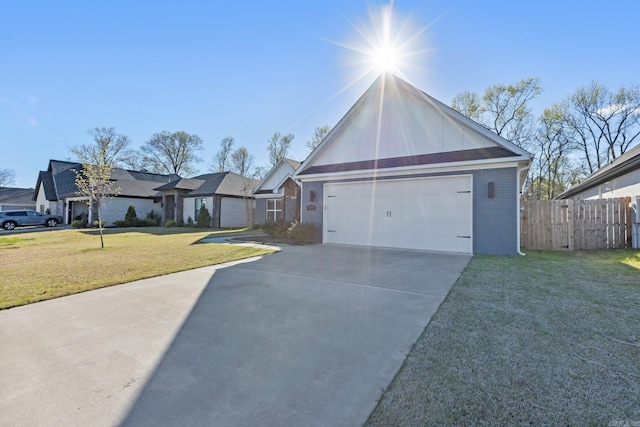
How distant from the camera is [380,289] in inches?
196

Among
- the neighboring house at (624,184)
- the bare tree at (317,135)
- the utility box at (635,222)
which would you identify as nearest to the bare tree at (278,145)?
the bare tree at (317,135)

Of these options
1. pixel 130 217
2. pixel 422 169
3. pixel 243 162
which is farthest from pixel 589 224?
pixel 243 162

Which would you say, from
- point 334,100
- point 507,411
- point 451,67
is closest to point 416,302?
point 507,411

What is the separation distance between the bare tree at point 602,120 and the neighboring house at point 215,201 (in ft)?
97.4

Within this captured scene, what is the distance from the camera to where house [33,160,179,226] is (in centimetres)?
2430

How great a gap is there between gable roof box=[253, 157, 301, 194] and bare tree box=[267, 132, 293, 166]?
→ 14.4 meters

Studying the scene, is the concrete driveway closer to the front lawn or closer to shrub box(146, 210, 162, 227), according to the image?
the front lawn

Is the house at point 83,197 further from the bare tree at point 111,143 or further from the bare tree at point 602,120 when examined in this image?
the bare tree at point 602,120

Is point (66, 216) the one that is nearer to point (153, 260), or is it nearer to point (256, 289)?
Result: point (153, 260)

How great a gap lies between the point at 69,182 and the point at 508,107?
42.0 metres

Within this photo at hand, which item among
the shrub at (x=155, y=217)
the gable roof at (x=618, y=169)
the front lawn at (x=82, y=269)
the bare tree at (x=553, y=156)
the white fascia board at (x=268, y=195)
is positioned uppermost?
the bare tree at (x=553, y=156)

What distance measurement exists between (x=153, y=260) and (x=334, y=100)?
35.4ft

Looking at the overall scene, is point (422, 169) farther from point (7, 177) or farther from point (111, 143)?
point (7, 177)

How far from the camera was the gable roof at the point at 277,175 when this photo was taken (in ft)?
65.9
